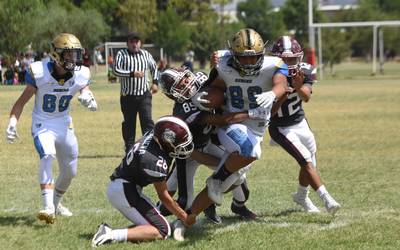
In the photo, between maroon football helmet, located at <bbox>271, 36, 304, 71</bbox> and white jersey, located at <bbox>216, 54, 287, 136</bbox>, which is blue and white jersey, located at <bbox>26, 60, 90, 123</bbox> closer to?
white jersey, located at <bbox>216, 54, 287, 136</bbox>

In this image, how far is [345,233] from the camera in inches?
237

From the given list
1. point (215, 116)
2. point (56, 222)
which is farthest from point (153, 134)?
point (56, 222)

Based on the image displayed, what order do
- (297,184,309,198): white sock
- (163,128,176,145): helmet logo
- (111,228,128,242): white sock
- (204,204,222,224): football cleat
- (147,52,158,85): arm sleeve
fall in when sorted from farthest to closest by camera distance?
1. (147,52,158,85): arm sleeve
2. (297,184,309,198): white sock
3. (204,204,222,224): football cleat
4. (111,228,128,242): white sock
5. (163,128,176,145): helmet logo

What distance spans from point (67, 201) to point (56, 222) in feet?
3.68

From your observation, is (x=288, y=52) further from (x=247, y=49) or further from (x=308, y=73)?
(x=247, y=49)

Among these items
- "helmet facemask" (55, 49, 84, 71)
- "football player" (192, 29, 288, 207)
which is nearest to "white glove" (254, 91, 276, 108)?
"football player" (192, 29, 288, 207)

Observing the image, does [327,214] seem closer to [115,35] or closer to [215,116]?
[215,116]

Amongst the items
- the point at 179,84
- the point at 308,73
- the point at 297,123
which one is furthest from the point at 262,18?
the point at 179,84

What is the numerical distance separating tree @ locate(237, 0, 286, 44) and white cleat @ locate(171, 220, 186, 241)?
192ft

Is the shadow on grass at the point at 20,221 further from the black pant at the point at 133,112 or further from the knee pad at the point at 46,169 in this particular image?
the black pant at the point at 133,112

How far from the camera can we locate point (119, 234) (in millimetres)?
5668

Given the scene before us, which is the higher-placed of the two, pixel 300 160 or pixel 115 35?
pixel 300 160

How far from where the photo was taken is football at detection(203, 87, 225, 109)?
19.2 ft

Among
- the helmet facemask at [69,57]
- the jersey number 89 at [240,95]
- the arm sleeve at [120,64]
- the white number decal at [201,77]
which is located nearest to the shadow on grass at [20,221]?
the helmet facemask at [69,57]
